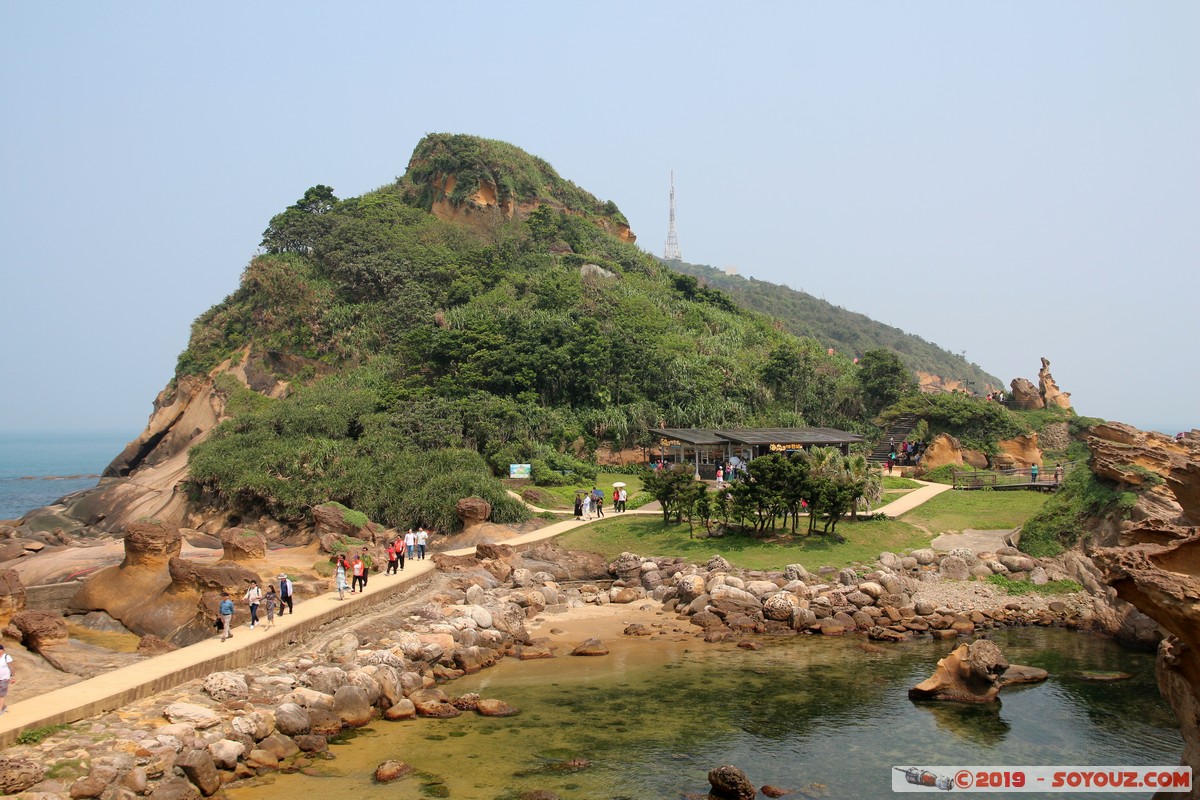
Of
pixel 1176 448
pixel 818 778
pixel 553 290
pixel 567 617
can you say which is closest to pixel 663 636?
pixel 567 617

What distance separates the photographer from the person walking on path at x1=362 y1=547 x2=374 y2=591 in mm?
27019

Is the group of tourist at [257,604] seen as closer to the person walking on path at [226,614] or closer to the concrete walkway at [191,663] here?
the person walking on path at [226,614]

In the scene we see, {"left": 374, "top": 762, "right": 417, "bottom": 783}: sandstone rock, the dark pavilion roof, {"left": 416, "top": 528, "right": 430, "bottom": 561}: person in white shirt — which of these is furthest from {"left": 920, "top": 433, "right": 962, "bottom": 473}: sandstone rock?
Result: {"left": 374, "top": 762, "right": 417, "bottom": 783}: sandstone rock

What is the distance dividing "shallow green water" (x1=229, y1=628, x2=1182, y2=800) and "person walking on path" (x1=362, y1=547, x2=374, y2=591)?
19.2ft

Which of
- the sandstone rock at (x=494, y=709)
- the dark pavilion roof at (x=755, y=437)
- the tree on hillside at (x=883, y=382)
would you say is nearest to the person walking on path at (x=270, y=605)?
the sandstone rock at (x=494, y=709)

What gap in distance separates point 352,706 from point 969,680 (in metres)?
13.5

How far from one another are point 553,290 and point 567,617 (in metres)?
37.7

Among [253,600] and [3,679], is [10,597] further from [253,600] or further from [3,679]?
[3,679]

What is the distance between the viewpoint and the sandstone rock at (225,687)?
18250 millimetres

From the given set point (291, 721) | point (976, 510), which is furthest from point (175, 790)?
point (976, 510)

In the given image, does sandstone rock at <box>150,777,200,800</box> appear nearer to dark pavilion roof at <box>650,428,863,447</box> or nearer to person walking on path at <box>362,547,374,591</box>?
person walking on path at <box>362,547,374,591</box>

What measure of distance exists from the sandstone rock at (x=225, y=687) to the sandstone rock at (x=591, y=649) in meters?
8.80

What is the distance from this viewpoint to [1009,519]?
3697 cm

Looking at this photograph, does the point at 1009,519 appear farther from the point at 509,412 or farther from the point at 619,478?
the point at 509,412
